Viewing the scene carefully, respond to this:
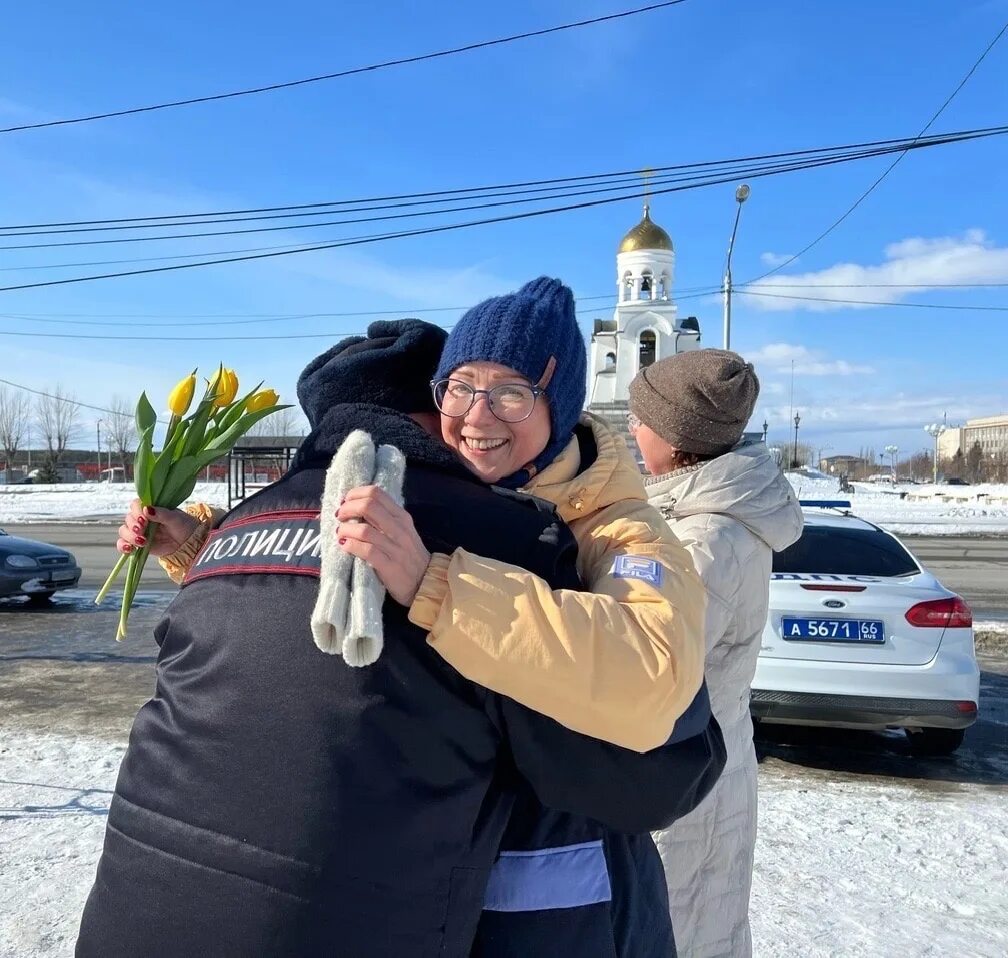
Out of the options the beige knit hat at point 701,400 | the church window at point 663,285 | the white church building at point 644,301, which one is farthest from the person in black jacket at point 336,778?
the church window at point 663,285

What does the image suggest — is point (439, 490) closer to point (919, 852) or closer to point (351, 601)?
point (351, 601)

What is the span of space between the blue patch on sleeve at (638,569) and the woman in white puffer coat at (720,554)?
0.87 metres

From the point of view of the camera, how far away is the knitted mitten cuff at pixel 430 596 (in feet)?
3.35

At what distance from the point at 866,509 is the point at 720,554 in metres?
29.5

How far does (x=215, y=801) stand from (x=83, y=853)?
3.03 m

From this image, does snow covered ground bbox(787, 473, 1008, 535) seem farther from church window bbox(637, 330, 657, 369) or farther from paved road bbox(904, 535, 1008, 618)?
church window bbox(637, 330, 657, 369)

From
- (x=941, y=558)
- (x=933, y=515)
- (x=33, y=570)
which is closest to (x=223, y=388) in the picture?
(x=33, y=570)

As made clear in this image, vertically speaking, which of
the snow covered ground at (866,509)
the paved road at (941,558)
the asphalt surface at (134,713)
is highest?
the asphalt surface at (134,713)

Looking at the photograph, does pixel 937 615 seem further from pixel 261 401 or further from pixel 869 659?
pixel 261 401

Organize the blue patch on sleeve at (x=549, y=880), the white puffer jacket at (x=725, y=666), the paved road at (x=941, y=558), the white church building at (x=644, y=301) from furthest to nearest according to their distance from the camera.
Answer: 1. the white church building at (x=644, y=301)
2. the paved road at (x=941, y=558)
3. the white puffer jacket at (x=725, y=666)
4. the blue patch on sleeve at (x=549, y=880)

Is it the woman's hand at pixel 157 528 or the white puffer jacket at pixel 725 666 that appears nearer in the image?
the woman's hand at pixel 157 528

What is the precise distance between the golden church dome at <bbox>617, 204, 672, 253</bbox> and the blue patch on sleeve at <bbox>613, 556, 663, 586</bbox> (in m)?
42.5

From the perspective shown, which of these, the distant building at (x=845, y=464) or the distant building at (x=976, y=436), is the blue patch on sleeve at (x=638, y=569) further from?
the distant building at (x=976, y=436)

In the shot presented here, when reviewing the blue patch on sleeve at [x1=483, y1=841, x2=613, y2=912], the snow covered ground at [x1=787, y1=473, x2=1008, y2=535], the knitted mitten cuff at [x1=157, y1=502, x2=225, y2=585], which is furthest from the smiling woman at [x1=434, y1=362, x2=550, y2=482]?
the snow covered ground at [x1=787, y1=473, x2=1008, y2=535]
